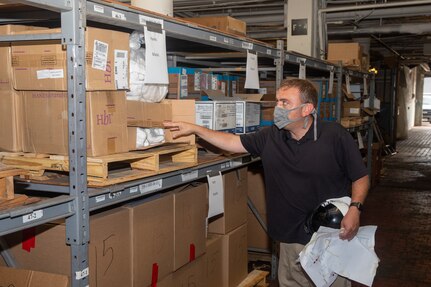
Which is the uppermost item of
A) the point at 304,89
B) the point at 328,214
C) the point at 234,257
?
the point at 304,89

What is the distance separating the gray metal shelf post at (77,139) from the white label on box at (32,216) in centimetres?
18

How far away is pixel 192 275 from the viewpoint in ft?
10.7

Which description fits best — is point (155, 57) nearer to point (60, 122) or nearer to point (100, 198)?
point (60, 122)

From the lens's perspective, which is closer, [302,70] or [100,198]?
[100,198]

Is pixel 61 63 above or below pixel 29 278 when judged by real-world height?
above

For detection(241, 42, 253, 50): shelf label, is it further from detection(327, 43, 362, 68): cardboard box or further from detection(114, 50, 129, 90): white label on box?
detection(327, 43, 362, 68): cardboard box

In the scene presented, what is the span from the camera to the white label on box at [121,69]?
234 centimetres

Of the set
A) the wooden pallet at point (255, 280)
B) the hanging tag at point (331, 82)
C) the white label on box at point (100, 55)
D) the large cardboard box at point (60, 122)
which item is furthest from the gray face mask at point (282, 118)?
the hanging tag at point (331, 82)

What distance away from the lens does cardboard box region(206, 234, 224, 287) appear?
3.54 metres

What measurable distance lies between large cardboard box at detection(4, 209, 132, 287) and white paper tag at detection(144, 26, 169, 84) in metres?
0.70

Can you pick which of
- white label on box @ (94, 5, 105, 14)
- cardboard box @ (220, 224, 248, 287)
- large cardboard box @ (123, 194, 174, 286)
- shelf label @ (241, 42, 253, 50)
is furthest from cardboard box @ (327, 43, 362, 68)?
white label on box @ (94, 5, 105, 14)

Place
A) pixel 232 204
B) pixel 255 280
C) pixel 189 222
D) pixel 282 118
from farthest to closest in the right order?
1. pixel 255 280
2. pixel 232 204
3. pixel 189 222
4. pixel 282 118

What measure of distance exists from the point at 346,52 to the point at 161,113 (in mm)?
4859

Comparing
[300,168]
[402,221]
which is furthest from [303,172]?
[402,221]
